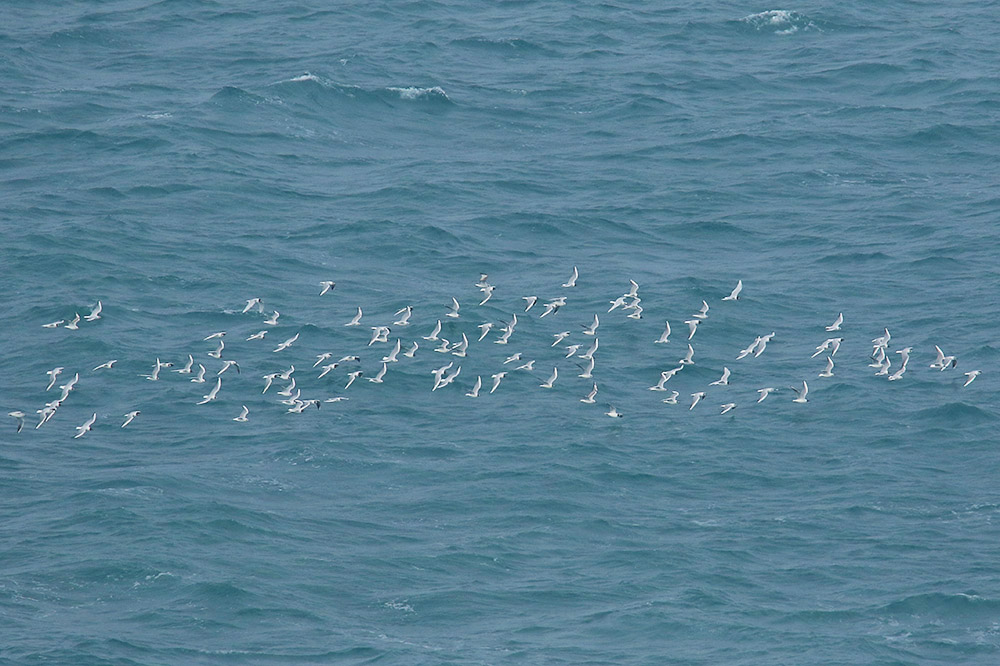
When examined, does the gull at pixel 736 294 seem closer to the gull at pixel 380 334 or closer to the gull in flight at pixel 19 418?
the gull at pixel 380 334

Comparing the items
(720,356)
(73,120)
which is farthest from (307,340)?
(73,120)

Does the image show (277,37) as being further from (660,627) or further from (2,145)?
(660,627)

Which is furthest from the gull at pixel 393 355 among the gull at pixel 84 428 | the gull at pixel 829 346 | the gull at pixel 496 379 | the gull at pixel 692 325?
the gull at pixel 829 346

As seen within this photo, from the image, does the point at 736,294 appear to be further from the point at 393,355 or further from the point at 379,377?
the point at 379,377

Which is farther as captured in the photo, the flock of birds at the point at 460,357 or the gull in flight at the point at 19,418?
the flock of birds at the point at 460,357

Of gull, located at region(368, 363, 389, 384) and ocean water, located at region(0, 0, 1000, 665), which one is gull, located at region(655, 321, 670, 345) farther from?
gull, located at region(368, 363, 389, 384)
